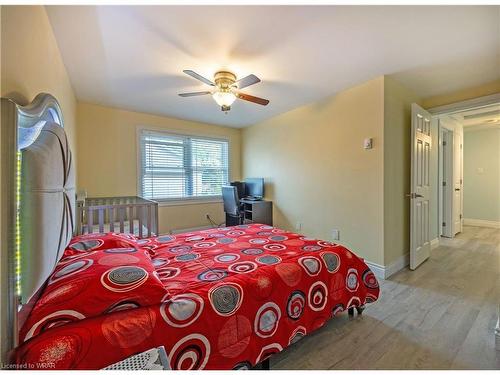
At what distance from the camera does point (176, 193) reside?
4422 mm

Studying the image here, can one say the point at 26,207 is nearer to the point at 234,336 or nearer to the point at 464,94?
the point at 234,336

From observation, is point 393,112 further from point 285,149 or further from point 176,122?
point 176,122

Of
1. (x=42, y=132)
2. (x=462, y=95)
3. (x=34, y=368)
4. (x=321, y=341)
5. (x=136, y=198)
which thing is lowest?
(x=321, y=341)

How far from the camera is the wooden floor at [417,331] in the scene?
1432mm

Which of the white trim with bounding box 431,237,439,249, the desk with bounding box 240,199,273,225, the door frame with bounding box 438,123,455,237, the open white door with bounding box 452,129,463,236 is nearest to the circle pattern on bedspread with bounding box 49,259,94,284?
the desk with bounding box 240,199,273,225

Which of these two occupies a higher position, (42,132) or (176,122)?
(176,122)

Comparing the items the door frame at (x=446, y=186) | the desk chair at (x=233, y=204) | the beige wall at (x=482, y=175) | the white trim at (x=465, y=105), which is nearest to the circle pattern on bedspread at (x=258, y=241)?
the desk chair at (x=233, y=204)

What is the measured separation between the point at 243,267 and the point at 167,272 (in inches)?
19.3

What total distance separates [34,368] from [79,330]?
161mm

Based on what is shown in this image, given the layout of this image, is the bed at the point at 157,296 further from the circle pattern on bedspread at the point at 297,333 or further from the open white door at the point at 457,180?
the open white door at the point at 457,180

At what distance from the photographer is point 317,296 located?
5.19 feet

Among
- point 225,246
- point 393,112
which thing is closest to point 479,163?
point 393,112

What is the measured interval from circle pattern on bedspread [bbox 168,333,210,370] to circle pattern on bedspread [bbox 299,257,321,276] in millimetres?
778

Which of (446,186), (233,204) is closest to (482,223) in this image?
(446,186)
